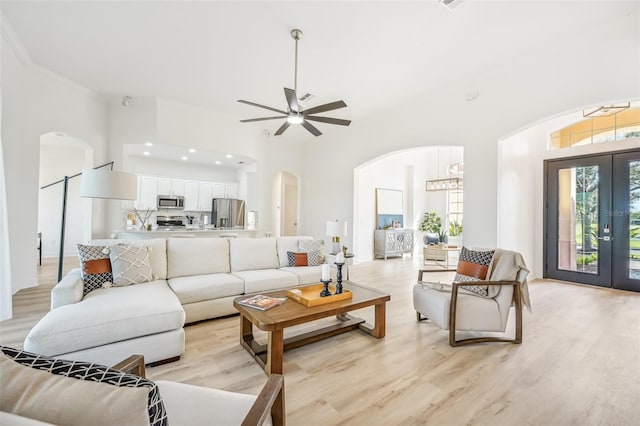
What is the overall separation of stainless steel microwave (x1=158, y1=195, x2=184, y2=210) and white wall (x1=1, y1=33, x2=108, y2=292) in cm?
245

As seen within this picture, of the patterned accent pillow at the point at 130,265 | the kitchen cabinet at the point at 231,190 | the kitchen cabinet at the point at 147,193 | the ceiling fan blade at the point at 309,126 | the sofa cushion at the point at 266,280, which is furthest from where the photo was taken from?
the kitchen cabinet at the point at 231,190

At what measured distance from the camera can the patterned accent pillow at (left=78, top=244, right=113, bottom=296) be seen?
102 inches

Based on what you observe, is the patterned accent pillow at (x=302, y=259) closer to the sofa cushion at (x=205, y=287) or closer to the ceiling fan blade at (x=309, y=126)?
the sofa cushion at (x=205, y=287)

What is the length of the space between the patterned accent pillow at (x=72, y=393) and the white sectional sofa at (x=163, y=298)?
155 cm

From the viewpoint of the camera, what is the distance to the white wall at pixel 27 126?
12.0 feet

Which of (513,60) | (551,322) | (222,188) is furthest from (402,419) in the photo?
(222,188)

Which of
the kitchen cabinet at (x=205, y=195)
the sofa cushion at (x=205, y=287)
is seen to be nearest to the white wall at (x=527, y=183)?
the sofa cushion at (x=205, y=287)

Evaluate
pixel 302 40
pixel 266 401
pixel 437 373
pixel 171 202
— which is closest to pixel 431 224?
pixel 302 40

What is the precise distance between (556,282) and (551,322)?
254 centimetres

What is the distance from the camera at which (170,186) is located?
745 centimetres

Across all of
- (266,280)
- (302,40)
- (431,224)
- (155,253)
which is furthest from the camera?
(431,224)

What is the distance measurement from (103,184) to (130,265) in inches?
37.9

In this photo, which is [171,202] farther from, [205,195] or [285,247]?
[285,247]

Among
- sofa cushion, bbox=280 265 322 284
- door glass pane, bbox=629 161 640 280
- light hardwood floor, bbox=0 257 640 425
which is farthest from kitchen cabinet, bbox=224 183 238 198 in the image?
door glass pane, bbox=629 161 640 280
